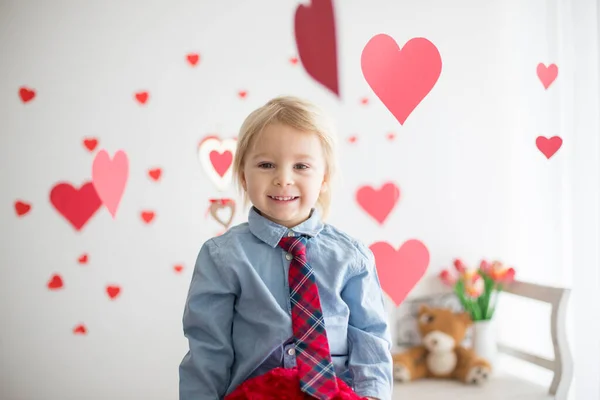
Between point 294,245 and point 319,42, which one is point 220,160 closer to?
point 319,42

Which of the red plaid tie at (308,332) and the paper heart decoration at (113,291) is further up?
the red plaid tie at (308,332)

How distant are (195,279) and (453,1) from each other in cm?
172

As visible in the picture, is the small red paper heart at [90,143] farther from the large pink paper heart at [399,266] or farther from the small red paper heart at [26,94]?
the large pink paper heart at [399,266]

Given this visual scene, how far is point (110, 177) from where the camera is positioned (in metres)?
2.00

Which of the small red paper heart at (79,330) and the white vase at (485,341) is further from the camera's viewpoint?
the white vase at (485,341)

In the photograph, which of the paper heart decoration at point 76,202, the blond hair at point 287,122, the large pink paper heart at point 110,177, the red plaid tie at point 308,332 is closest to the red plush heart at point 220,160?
the large pink paper heart at point 110,177

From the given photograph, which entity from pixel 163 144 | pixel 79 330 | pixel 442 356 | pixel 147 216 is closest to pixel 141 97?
pixel 163 144

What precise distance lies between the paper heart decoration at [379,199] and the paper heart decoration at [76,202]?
0.92 m

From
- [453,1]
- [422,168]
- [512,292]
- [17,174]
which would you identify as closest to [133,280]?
[17,174]

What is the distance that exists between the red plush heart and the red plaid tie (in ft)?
3.08

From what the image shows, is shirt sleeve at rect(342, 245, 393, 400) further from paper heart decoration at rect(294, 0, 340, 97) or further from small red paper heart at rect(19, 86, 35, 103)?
small red paper heart at rect(19, 86, 35, 103)

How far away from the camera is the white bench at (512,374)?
6.79 feet

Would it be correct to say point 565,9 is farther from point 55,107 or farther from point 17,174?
point 17,174

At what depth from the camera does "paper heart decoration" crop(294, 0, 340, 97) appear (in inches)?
86.1
